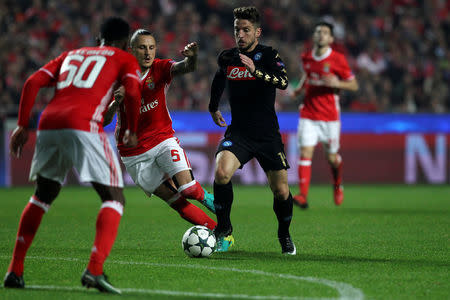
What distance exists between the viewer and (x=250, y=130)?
704 centimetres

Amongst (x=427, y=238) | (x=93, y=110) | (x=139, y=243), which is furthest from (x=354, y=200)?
(x=93, y=110)

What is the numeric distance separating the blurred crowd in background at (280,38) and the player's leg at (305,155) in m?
5.14

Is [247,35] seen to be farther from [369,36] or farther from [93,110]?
[369,36]

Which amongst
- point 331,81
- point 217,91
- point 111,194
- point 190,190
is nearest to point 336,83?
point 331,81

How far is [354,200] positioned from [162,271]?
7.80 meters

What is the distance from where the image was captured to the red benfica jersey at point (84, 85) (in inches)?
204

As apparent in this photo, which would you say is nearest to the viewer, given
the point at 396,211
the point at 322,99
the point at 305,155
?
the point at 396,211

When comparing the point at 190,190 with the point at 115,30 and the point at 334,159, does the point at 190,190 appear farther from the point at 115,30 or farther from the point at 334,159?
the point at 334,159

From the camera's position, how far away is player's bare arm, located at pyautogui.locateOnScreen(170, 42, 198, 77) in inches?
269

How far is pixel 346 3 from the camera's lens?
20.9 meters

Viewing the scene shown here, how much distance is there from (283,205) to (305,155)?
15.4 feet

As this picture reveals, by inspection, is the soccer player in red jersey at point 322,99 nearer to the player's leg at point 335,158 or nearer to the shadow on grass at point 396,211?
the player's leg at point 335,158

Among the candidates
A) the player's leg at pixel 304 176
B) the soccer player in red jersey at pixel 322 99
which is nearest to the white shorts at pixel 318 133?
the soccer player in red jersey at pixel 322 99

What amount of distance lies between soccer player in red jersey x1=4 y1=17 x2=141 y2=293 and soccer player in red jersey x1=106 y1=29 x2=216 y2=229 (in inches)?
77.4
